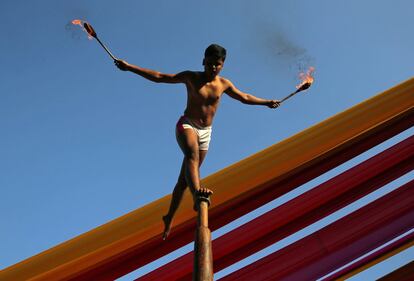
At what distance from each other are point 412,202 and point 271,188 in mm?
1381

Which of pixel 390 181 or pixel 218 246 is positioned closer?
pixel 218 246

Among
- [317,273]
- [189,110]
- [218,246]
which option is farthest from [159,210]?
[317,273]

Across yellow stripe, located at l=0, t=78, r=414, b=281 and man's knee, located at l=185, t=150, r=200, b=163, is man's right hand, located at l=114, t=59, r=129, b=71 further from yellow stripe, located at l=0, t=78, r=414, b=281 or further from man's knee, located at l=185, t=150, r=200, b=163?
yellow stripe, located at l=0, t=78, r=414, b=281

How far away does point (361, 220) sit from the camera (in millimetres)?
5188

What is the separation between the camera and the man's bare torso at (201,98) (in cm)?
434

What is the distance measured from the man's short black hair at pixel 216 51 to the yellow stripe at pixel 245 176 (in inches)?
50.8

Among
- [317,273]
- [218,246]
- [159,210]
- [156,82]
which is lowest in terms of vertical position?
[317,273]

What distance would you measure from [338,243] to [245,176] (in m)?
1.08

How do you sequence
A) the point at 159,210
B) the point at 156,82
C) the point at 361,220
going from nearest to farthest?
the point at 156,82 → the point at 159,210 → the point at 361,220

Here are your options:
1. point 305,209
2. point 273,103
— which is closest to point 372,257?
point 305,209

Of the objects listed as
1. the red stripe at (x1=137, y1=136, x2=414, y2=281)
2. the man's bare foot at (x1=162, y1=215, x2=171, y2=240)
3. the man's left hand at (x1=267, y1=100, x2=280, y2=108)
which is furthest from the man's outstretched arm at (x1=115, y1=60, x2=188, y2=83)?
the red stripe at (x1=137, y1=136, x2=414, y2=281)

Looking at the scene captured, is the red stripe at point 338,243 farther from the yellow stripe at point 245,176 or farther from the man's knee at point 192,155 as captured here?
the man's knee at point 192,155

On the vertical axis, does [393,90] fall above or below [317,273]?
above

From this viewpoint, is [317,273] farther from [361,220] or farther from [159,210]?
[159,210]
